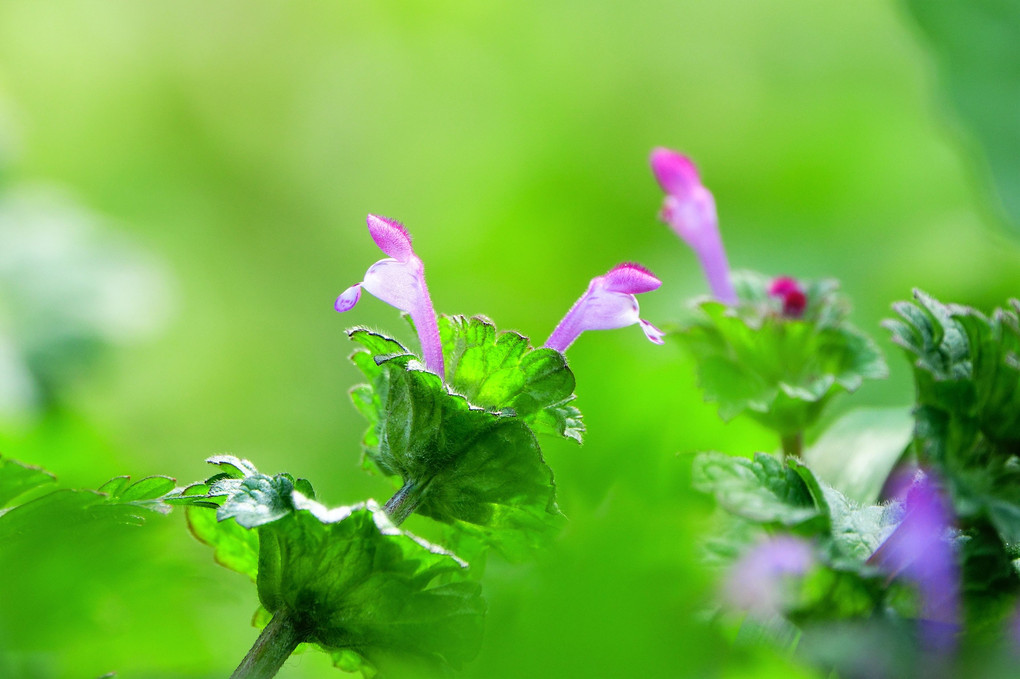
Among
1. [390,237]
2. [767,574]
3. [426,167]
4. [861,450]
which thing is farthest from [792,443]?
[426,167]

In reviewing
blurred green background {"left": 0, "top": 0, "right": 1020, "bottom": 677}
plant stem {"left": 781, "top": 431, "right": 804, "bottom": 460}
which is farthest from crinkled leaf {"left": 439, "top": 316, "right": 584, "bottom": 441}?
blurred green background {"left": 0, "top": 0, "right": 1020, "bottom": 677}

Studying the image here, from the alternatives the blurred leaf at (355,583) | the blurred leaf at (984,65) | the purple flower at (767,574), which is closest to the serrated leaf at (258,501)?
the blurred leaf at (355,583)

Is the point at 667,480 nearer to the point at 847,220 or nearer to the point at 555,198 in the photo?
the point at 847,220

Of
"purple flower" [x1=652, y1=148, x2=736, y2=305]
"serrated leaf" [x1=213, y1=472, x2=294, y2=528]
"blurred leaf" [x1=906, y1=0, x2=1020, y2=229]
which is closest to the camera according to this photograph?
"serrated leaf" [x1=213, y1=472, x2=294, y2=528]

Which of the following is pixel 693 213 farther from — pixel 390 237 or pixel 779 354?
pixel 390 237

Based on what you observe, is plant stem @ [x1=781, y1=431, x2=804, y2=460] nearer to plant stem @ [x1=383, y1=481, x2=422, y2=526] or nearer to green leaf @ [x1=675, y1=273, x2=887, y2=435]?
green leaf @ [x1=675, y1=273, x2=887, y2=435]

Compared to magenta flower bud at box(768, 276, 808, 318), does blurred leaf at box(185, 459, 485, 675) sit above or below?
below

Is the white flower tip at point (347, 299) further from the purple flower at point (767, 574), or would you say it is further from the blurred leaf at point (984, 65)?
the blurred leaf at point (984, 65)
